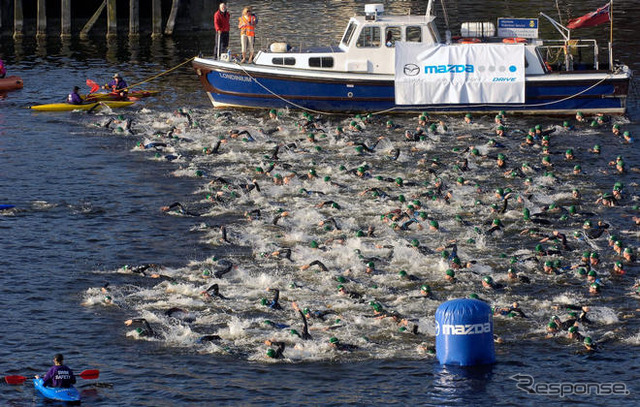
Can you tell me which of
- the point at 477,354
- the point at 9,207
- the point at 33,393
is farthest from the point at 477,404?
the point at 9,207

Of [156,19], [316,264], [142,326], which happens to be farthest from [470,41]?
[156,19]

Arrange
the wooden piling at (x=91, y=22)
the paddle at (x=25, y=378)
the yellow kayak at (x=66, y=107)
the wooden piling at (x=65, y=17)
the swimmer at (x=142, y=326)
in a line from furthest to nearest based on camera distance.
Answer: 1. the wooden piling at (x=91, y=22)
2. the wooden piling at (x=65, y=17)
3. the yellow kayak at (x=66, y=107)
4. the swimmer at (x=142, y=326)
5. the paddle at (x=25, y=378)

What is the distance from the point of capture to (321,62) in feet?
160

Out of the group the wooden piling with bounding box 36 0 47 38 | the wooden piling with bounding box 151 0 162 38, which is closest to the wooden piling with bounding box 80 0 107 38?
the wooden piling with bounding box 36 0 47 38

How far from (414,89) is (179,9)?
30274 mm

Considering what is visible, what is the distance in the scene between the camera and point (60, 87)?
57.6 m

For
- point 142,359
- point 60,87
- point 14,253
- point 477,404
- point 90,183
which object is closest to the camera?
point 477,404

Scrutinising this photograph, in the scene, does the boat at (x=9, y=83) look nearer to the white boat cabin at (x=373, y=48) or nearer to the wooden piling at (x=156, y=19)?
the white boat cabin at (x=373, y=48)

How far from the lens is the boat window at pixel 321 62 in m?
48.6

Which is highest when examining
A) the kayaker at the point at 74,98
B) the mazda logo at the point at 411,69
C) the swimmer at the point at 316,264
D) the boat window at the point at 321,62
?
the boat window at the point at 321,62

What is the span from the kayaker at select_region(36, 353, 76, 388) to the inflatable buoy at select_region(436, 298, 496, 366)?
334 inches

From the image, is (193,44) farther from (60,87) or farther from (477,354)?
(477,354)

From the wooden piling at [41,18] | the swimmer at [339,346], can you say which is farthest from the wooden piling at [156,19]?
the swimmer at [339,346]

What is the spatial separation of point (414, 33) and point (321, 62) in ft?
13.9
